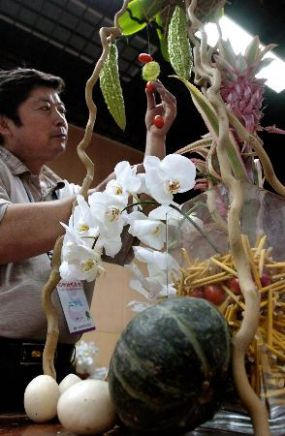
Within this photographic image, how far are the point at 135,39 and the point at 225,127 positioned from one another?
2321 millimetres

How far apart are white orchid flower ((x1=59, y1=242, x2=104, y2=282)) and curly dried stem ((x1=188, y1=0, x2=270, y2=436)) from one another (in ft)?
0.63

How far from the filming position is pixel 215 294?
462mm

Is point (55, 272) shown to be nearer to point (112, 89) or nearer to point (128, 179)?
point (128, 179)

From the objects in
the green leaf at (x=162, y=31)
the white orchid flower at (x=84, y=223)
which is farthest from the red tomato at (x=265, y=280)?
the green leaf at (x=162, y=31)

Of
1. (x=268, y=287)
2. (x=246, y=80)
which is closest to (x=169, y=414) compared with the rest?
(x=268, y=287)

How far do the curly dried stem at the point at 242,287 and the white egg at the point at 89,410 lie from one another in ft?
0.46

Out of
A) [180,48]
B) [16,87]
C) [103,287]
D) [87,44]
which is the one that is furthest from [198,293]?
[103,287]

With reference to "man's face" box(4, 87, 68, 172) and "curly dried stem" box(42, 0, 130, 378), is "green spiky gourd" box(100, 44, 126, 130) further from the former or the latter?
"man's face" box(4, 87, 68, 172)

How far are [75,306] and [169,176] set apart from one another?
653 millimetres

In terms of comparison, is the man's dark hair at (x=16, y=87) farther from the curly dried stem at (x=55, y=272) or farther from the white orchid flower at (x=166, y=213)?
the white orchid flower at (x=166, y=213)

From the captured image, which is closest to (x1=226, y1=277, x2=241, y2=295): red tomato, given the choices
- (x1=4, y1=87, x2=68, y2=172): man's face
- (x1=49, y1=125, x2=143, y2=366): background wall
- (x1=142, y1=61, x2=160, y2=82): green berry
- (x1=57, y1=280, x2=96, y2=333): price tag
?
(x1=142, y1=61, x2=160, y2=82): green berry

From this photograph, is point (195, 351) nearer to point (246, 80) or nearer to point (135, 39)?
point (246, 80)

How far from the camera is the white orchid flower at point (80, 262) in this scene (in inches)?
21.2

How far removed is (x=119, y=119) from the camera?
686 millimetres
